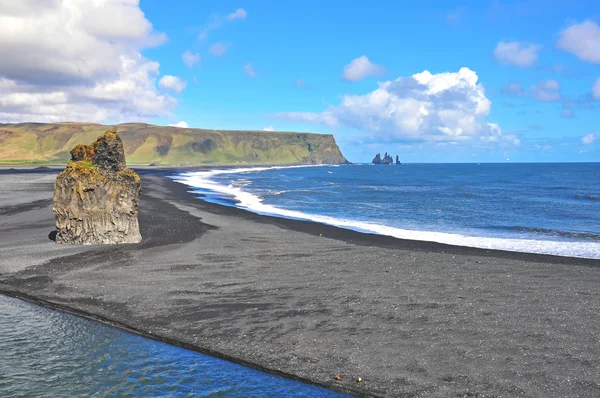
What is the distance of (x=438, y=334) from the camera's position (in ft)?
40.2

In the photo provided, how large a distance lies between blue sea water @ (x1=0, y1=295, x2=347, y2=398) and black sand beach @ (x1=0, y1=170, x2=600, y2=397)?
1.81 ft

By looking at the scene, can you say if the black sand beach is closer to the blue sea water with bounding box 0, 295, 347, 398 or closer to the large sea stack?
the blue sea water with bounding box 0, 295, 347, 398

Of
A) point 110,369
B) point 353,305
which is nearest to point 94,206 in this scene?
point 110,369

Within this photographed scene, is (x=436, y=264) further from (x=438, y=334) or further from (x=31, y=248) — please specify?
(x=31, y=248)

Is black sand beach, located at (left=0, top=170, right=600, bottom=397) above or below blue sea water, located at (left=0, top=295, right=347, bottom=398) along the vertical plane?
above

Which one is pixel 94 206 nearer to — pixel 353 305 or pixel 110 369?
pixel 110 369

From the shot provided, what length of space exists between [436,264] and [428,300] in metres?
6.12

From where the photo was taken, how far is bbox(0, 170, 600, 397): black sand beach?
10438 millimetres

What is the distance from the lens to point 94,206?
24328mm

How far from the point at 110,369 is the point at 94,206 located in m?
15.3

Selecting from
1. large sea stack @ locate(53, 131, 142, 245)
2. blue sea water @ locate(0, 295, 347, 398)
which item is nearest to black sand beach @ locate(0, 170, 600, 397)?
blue sea water @ locate(0, 295, 347, 398)

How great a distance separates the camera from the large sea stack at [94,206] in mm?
24172

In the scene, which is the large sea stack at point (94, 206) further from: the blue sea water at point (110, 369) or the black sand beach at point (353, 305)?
the blue sea water at point (110, 369)

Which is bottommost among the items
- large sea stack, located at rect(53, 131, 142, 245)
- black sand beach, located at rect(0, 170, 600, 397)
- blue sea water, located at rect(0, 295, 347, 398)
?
blue sea water, located at rect(0, 295, 347, 398)
